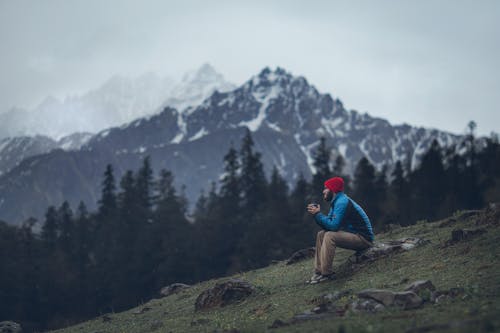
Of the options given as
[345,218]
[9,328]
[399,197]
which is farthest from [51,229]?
[345,218]

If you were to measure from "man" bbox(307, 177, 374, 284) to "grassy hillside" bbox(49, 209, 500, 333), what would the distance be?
0.65m

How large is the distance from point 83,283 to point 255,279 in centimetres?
4931

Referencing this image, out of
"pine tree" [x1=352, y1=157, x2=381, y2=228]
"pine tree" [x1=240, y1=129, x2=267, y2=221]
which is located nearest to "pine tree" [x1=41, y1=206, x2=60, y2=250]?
"pine tree" [x1=240, y1=129, x2=267, y2=221]

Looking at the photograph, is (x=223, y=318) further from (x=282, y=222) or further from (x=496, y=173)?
(x=496, y=173)

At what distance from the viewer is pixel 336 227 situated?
52.9ft

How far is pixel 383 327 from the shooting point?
33.3 ft

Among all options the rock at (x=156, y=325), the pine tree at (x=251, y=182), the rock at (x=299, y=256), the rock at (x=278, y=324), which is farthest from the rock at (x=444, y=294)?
the pine tree at (x=251, y=182)

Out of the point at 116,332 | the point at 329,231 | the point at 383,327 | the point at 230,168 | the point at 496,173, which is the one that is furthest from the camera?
the point at 230,168

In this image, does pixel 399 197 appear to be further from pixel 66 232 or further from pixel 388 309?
pixel 388 309

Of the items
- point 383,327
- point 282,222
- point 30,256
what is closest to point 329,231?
point 383,327

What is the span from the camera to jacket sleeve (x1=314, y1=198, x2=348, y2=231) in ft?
53.0

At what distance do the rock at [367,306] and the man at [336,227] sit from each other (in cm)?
367

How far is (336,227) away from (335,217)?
12.0 inches

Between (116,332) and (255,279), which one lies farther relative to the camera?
(255,279)
